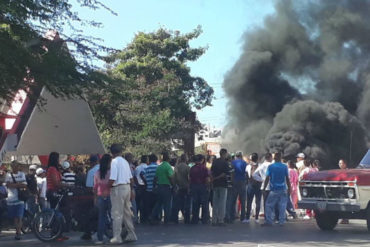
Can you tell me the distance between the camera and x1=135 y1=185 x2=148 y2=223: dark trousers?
17.1 m

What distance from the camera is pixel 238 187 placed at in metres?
16.9

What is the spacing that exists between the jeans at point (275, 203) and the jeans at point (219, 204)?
109 centimetres

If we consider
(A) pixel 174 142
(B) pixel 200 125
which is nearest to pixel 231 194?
(A) pixel 174 142

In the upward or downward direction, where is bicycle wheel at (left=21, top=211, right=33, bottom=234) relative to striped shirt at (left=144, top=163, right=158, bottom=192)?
downward

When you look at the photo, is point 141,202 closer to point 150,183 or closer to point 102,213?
point 150,183

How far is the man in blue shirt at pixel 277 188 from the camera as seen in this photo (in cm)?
1577

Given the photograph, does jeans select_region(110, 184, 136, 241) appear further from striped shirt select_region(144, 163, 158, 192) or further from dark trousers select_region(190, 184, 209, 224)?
striped shirt select_region(144, 163, 158, 192)

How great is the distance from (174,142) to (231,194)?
21.8 metres

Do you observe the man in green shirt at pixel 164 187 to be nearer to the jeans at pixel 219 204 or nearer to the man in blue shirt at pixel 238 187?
the jeans at pixel 219 204

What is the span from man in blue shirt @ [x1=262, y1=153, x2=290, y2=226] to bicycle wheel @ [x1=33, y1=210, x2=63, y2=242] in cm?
557

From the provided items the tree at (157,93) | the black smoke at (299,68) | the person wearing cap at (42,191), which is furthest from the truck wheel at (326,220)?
the black smoke at (299,68)

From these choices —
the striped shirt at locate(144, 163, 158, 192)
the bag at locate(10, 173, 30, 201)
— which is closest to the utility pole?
the striped shirt at locate(144, 163, 158, 192)

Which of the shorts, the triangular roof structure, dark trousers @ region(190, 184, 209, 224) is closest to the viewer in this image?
the shorts

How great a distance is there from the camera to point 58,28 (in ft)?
46.9
